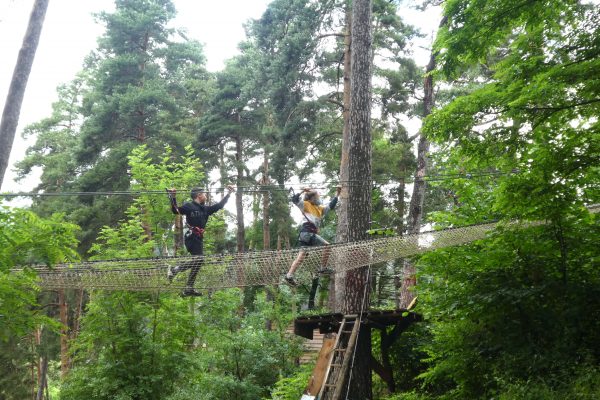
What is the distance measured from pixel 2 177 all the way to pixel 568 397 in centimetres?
495

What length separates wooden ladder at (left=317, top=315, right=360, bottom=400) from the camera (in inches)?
174

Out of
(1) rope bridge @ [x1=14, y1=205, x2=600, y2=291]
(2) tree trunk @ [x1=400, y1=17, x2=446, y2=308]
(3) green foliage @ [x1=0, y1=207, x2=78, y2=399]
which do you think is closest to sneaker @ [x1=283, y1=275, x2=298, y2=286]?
(1) rope bridge @ [x1=14, y1=205, x2=600, y2=291]

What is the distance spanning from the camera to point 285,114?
9.71 meters

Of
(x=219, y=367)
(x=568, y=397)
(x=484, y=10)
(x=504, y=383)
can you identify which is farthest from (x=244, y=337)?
(x=484, y=10)

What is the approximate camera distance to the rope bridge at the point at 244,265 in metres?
4.20

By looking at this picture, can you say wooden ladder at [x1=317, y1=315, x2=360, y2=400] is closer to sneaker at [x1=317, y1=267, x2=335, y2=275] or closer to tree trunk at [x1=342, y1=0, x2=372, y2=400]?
tree trunk at [x1=342, y1=0, x2=372, y2=400]

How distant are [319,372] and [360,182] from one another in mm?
1939

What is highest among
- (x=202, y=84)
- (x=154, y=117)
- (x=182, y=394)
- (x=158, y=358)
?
(x=202, y=84)

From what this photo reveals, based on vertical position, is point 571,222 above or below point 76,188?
below

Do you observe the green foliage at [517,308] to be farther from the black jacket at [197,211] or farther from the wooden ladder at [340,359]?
the black jacket at [197,211]

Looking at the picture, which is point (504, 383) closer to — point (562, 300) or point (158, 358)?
point (562, 300)

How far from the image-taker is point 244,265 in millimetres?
4242

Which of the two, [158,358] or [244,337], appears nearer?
[158,358]

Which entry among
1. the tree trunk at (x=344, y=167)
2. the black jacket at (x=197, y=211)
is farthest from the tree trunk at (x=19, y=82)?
the tree trunk at (x=344, y=167)
